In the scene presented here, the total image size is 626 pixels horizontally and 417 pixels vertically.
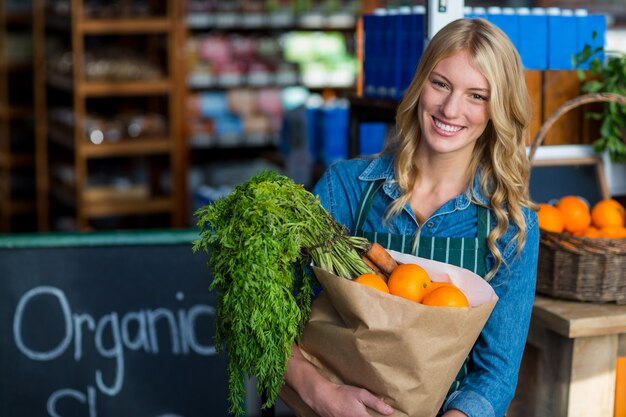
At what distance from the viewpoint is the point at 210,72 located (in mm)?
5637

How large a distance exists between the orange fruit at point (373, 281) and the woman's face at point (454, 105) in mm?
387

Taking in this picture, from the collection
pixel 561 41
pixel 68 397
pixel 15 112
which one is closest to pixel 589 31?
pixel 561 41

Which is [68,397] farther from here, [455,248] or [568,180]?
[568,180]

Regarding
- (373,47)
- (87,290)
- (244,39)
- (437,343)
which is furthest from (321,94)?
(437,343)

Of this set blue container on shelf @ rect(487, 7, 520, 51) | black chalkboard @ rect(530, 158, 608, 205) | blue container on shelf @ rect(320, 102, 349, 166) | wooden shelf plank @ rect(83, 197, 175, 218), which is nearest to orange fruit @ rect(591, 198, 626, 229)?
black chalkboard @ rect(530, 158, 608, 205)

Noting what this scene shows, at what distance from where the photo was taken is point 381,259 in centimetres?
180

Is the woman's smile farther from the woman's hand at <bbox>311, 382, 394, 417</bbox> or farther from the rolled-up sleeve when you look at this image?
the woman's hand at <bbox>311, 382, 394, 417</bbox>

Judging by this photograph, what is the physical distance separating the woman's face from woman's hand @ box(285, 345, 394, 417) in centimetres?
54

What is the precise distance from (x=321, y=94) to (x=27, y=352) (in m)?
3.76

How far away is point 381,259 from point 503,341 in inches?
13.2

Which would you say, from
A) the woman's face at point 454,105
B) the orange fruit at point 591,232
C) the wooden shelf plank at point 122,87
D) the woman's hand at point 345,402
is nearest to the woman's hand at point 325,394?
the woman's hand at point 345,402

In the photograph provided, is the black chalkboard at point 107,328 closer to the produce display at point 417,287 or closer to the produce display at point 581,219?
the produce display at point 581,219

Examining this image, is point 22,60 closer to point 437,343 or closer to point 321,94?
point 321,94

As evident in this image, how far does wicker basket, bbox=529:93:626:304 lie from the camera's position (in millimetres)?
2213
